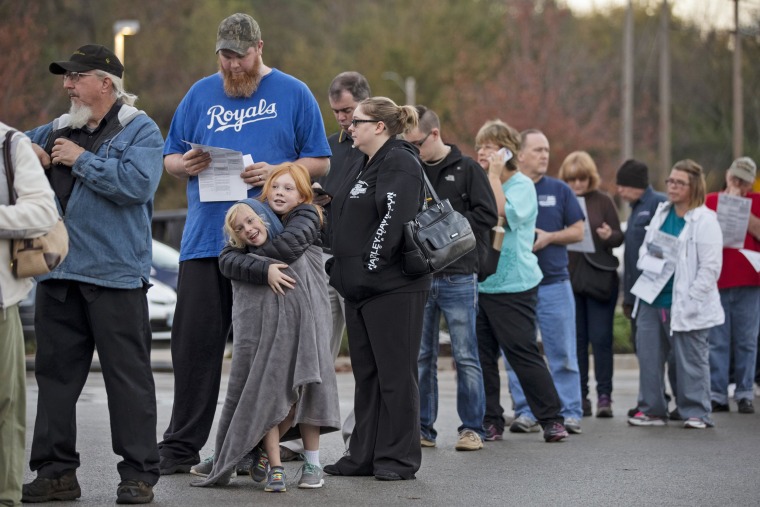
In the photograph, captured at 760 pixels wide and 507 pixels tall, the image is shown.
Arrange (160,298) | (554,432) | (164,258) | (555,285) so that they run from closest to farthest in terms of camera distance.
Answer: (554,432) → (555,285) → (160,298) → (164,258)

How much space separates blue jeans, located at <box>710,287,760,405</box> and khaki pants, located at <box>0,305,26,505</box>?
750 cm

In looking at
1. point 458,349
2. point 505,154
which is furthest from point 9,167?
point 505,154

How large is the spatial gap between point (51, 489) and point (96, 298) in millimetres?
952

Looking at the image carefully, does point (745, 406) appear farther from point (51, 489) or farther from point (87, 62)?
point (87, 62)

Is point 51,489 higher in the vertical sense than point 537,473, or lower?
higher

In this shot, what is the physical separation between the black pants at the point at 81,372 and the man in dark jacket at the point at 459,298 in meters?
2.75

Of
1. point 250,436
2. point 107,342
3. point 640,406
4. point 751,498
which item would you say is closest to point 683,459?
point 751,498

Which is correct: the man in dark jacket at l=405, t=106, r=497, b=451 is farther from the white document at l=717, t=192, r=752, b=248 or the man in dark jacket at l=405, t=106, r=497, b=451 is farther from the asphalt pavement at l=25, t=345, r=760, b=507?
the white document at l=717, t=192, r=752, b=248

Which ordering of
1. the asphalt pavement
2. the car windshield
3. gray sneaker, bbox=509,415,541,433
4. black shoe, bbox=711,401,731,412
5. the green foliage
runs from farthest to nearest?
1. the green foliage
2. the car windshield
3. black shoe, bbox=711,401,731,412
4. gray sneaker, bbox=509,415,541,433
5. the asphalt pavement

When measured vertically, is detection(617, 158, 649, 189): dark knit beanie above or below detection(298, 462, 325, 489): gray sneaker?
above

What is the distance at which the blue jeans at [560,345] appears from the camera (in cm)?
1048

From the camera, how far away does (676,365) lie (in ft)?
35.6

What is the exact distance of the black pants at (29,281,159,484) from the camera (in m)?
6.61

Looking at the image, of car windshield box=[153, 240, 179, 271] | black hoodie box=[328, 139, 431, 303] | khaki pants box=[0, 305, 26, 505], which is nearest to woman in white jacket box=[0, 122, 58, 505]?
khaki pants box=[0, 305, 26, 505]
